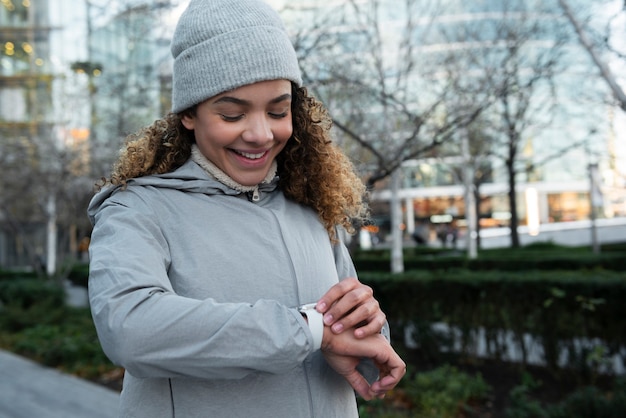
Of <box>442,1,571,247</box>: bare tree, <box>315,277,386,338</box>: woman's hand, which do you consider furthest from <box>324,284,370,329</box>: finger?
<box>442,1,571,247</box>: bare tree

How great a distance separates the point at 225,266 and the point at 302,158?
1.57ft

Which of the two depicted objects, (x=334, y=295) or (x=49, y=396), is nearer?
(x=334, y=295)

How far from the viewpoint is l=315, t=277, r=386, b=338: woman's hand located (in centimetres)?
125

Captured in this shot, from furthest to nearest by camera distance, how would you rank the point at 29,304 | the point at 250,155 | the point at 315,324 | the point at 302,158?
the point at 29,304
the point at 302,158
the point at 250,155
the point at 315,324

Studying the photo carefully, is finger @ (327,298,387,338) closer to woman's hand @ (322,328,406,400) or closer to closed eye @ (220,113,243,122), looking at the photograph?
woman's hand @ (322,328,406,400)

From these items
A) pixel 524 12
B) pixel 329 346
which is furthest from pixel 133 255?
pixel 524 12

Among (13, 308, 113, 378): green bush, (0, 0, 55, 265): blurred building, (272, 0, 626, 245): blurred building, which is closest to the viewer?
(272, 0, 626, 245): blurred building

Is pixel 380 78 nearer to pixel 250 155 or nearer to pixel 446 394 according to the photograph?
pixel 446 394

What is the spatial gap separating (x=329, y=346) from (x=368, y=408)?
12.7ft

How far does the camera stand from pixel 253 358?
1.11 meters

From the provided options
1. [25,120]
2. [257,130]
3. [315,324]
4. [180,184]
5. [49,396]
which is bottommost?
[49,396]

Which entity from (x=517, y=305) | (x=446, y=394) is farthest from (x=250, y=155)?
(x=517, y=305)

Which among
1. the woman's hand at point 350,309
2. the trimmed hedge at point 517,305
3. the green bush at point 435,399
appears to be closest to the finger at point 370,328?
the woman's hand at point 350,309

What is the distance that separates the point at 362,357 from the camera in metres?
1.36
